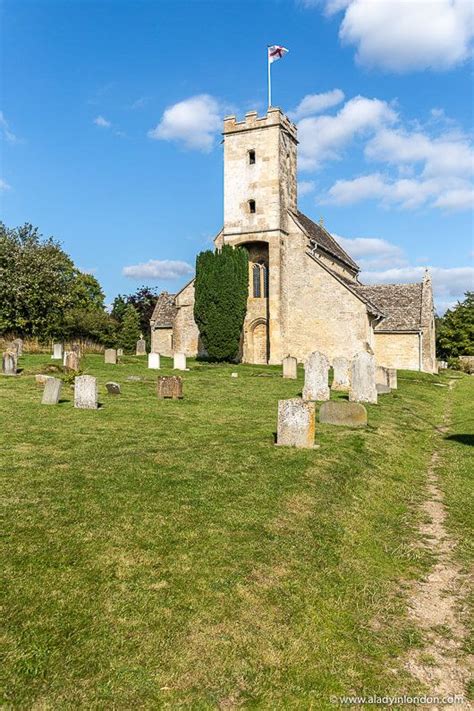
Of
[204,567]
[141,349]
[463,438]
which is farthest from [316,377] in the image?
[141,349]

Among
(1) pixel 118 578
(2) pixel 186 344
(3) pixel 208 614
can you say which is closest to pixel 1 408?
(1) pixel 118 578

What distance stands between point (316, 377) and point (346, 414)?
14.3ft

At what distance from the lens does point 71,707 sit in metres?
3.28

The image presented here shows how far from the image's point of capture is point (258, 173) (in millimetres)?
35344

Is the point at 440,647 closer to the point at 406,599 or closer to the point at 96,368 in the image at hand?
the point at 406,599

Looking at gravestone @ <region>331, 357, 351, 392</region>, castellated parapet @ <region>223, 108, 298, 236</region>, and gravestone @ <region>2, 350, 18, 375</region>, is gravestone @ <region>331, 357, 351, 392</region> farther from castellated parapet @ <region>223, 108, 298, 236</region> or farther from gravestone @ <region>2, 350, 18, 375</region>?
castellated parapet @ <region>223, 108, 298, 236</region>

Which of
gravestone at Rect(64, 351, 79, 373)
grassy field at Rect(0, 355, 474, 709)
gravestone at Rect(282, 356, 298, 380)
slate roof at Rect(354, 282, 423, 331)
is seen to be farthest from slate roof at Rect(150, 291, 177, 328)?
grassy field at Rect(0, 355, 474, 709)

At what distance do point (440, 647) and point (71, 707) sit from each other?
2870 millimetres

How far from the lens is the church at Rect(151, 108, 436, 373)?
1318 inches

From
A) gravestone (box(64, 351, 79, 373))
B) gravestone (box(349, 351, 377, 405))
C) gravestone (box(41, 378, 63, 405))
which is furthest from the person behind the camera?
gravestone (box(64, 351, 79, 373))

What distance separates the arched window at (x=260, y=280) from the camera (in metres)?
36.1

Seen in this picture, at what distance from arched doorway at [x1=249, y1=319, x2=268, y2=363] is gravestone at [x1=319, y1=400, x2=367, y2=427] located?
2315 cm

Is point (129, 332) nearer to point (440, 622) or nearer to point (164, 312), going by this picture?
point (164, 312)

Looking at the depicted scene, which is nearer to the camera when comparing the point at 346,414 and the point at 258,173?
the point at 346,414
